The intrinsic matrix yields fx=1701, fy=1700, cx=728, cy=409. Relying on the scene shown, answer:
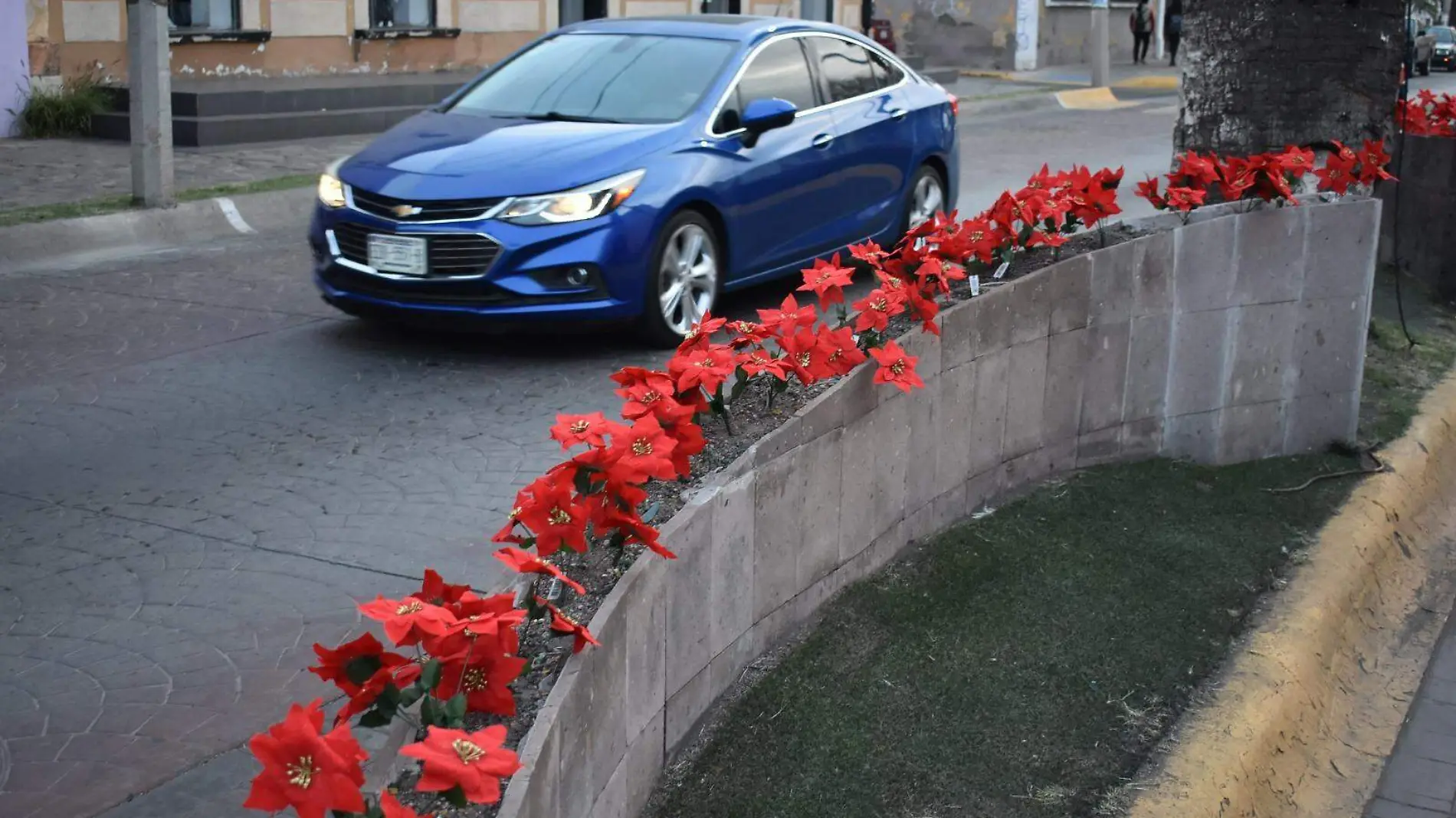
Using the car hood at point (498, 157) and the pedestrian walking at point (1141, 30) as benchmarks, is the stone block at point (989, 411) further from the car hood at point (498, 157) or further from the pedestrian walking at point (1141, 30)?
the pedestrian walking at point (1141, 30)

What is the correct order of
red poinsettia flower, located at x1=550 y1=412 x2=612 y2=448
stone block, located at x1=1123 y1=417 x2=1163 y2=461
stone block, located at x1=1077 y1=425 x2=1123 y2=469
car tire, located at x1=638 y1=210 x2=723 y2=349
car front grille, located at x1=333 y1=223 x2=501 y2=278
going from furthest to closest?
1. car tire, located at x1=638 y1=210 x2=723 y2=349
2. car front grille, located at x1=333 y1=223 x2=501 y2=278
3. stone block, located at x1=1123 y1=417 x2=1163 y2=461
4. stone block, located at x1=1077 y1=425 x2=1123 y2=469
5. red poinsettia flower, located at x1=550 y1=412 x2=612 y2=448

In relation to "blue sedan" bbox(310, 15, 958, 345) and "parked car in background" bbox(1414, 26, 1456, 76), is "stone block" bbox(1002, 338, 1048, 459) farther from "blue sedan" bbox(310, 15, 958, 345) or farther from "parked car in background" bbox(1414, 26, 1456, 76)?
"parked car in background" bbox(1414, 26, 1456, 76)

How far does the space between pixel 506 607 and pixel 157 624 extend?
228cm

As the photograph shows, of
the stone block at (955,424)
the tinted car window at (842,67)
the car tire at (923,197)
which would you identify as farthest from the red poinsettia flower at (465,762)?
the car tire at (923,197)

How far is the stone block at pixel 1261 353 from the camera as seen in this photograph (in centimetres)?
688

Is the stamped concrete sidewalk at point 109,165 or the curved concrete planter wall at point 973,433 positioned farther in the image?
the stamped concrete sidewalk at point 109,165

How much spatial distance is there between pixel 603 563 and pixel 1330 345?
14.1 ft

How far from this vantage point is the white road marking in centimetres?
1284

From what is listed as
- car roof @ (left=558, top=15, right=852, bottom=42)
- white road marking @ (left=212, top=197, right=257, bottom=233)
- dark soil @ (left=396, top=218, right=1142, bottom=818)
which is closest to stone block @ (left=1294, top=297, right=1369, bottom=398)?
dark soil @ (left=396, top=218, right=1142, bottom=818)

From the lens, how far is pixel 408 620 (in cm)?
293

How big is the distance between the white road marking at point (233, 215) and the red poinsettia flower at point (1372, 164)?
8.20m

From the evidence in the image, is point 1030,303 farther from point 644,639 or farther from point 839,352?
point 644,639

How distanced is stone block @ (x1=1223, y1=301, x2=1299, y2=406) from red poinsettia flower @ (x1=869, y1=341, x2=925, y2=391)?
2433 millimetres

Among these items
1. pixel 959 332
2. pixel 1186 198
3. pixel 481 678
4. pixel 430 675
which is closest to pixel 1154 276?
pixel 1186 198
